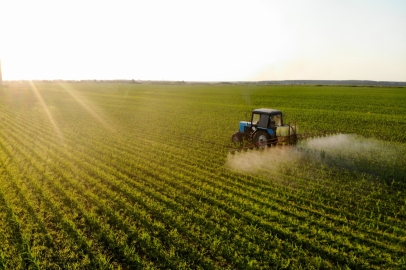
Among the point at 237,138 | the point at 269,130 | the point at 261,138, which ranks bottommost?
the point at 237,138

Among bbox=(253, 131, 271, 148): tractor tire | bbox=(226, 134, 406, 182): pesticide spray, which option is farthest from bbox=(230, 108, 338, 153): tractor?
bbox=(226, 134, 406, 182): pesticide spray

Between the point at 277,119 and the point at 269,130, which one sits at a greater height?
the point at 277,119

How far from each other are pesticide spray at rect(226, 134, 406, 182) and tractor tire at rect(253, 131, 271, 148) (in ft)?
1.28

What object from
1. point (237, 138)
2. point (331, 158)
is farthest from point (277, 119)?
point (331, 158)

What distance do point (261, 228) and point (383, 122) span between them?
70.3ft

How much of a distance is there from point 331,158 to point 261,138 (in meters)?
3.36

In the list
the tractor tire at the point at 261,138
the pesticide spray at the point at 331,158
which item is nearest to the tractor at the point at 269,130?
the tractor tire at the point at 261,138

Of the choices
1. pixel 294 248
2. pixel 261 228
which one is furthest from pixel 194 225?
pixel 294 248

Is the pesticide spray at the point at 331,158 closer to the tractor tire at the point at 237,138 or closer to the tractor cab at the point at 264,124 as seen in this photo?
the tractor cab at the point at 264,124

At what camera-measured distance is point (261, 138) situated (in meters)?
12.9

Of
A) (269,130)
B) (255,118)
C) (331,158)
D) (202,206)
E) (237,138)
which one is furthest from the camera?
(237,138)

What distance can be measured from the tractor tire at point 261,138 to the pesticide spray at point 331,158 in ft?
1.28

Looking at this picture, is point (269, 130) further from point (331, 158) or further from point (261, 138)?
point (331, 158)

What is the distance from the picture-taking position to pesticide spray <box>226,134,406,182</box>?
401 inches
